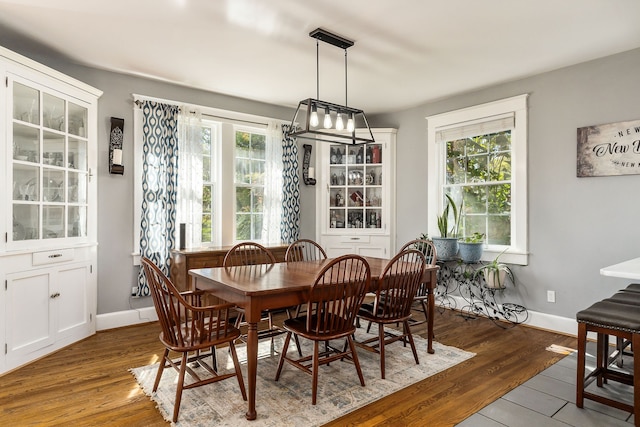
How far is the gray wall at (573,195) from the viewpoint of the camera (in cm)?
352

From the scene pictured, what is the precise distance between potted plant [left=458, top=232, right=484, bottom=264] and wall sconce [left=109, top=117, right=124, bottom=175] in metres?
3.88

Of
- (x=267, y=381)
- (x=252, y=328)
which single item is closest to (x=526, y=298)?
(x=267, y=381)

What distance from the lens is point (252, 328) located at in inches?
89.3

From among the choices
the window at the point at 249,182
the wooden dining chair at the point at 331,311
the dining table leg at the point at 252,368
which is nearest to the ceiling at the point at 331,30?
the window at the point at 249,182

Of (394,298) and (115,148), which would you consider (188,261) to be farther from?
(394,298)

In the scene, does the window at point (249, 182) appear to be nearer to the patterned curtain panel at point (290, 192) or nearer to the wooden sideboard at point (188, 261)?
the patterned curtain panel at point (290, 192)

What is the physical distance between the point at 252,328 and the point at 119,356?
1711mm

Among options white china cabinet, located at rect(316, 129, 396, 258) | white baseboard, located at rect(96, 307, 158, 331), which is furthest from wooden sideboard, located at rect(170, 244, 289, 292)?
white china cabinet, located at rect(316, 129, 396, 258)

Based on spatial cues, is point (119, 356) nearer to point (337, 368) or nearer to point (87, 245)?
point (87, 245)

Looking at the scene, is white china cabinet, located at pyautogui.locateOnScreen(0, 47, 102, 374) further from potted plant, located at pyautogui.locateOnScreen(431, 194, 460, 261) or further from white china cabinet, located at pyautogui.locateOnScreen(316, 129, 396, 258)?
potted plant, located at pyautogui.locateOnScreen(431, 194, 460, 261)

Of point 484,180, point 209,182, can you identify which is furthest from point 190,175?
point 484,180

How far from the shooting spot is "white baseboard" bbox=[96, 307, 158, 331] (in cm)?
394

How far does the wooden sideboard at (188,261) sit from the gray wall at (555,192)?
1.55ft

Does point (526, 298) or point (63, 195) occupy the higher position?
point (63, 195)
